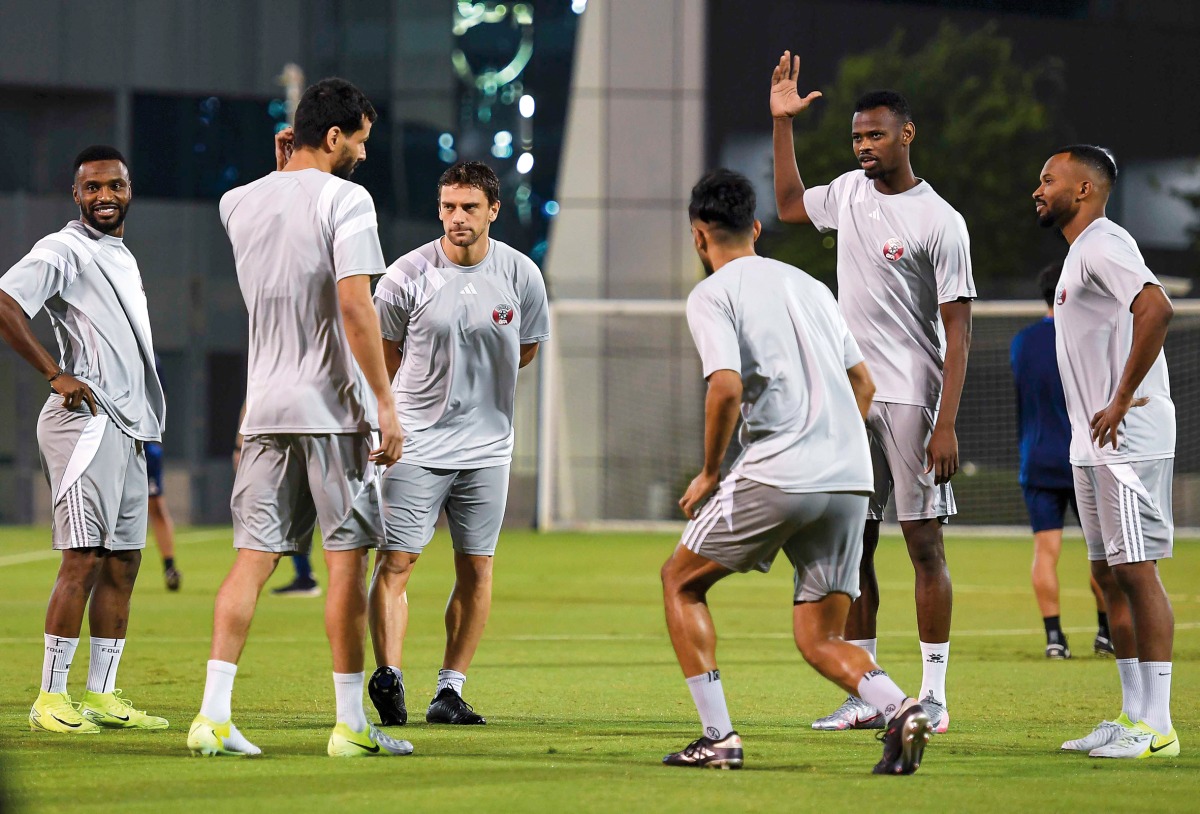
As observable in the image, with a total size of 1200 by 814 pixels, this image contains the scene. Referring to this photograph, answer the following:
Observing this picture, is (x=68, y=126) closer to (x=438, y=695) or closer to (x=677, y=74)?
(x=677, y=74)

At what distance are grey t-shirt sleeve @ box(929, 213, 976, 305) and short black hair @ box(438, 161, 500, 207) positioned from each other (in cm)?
195

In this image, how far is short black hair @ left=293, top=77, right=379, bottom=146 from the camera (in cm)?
593

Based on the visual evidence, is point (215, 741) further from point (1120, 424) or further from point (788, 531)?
point (1120, 424)

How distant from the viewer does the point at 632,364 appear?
28.7 metres

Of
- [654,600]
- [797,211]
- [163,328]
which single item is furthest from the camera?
[163,328]

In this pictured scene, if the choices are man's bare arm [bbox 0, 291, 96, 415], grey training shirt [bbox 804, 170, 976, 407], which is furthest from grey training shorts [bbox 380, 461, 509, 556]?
grey training shirt [bbox 804, 170, 976, 407]

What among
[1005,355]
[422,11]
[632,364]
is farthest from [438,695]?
[422,11]

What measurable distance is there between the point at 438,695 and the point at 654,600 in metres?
7.03

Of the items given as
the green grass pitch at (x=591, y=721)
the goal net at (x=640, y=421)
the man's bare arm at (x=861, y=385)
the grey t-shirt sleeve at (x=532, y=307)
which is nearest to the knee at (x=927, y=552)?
the green grass pitch at (x=591, y=721)

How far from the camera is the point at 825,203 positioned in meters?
7.34

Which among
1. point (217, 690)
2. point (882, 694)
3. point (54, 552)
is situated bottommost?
point (54, 552)

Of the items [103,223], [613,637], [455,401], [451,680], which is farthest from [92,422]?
[613,637]

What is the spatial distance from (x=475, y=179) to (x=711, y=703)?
2.67 metres

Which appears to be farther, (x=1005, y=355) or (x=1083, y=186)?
(x=1005, y=355)
